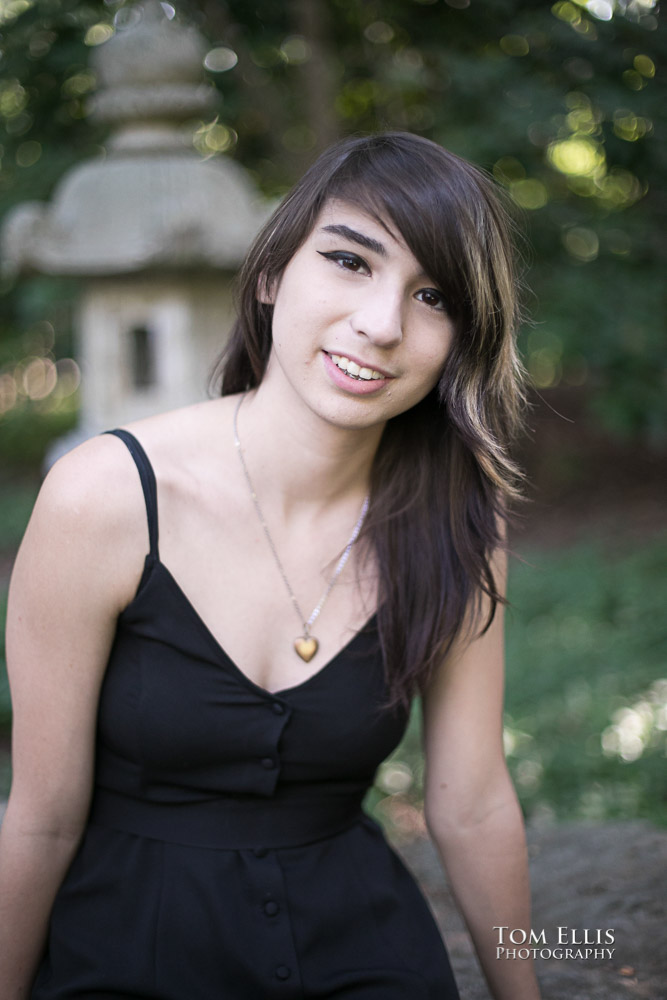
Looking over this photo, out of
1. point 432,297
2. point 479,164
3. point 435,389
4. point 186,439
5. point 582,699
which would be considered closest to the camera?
point 432,297

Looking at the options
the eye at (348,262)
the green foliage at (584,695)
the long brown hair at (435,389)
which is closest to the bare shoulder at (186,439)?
the long brown hair at (435,389)

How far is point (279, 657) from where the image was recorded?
174 cm

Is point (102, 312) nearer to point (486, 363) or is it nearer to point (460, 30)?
point (460, 30)

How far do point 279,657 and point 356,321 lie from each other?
2.08 feet

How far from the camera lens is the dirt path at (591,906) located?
6.77ft

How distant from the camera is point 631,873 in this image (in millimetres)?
2555

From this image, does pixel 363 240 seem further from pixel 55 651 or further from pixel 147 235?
pixel 147 235

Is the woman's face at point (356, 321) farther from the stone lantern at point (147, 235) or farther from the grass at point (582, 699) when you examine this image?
the stone lantern at point (147, 235)

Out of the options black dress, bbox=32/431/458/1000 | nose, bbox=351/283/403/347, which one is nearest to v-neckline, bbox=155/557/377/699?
black dress, bbox=32/431/458/1000

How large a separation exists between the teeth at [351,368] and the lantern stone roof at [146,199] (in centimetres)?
271

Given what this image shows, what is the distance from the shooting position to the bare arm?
1583 mm

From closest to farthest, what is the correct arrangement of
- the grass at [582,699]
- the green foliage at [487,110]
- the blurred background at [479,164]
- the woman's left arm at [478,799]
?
the woman's left arm at [478,799]
the grass at [582,699]
the blurred background at [479,164]
the green foliage at [487,110]

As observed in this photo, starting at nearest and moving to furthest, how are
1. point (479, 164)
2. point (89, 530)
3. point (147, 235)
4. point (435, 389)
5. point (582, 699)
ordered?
point (89, 530) < point (435, 389) < point (147, 235) < point (582, 699) < point (479, 164)

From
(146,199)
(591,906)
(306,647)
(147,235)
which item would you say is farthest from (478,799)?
(146,199)
